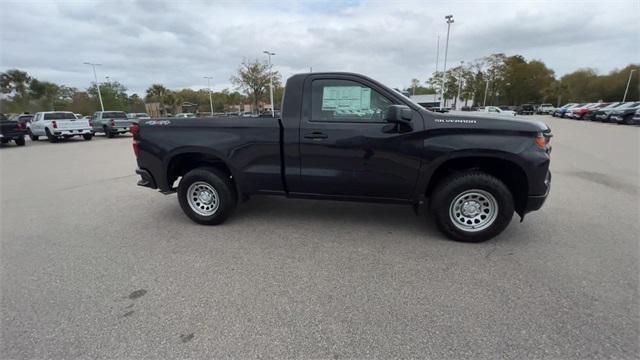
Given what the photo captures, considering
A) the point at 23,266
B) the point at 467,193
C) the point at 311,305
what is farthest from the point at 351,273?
the point at 23,266

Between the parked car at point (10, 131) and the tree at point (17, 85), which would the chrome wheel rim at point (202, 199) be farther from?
the tree at point (17, 85)

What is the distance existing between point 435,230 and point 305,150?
1.93 m

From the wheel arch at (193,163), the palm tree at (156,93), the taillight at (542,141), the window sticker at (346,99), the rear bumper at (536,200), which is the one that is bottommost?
the rear bumper at (536,200)

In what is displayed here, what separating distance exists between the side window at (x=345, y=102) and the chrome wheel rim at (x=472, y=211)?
4.27 feet

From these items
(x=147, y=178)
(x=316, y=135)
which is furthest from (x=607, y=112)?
(x=147, y=178)

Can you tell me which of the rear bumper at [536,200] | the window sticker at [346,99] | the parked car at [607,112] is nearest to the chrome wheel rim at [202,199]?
the window sticker at [346,99]

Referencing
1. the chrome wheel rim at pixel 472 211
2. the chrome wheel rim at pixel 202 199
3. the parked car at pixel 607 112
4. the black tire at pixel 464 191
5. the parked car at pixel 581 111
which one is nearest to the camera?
the black tire at pixel 464 191

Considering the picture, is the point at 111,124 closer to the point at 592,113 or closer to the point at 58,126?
the point at 58,126

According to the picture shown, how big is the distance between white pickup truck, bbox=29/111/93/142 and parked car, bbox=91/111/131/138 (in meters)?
1.87

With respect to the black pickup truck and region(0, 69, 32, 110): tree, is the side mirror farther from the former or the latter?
region(0, 69, 32, 110): tree

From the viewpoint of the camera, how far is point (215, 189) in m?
4.18

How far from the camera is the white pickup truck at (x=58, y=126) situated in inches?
662

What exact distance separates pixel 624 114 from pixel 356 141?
26997mm

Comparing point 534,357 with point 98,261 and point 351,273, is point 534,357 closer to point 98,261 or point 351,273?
point 351,273
